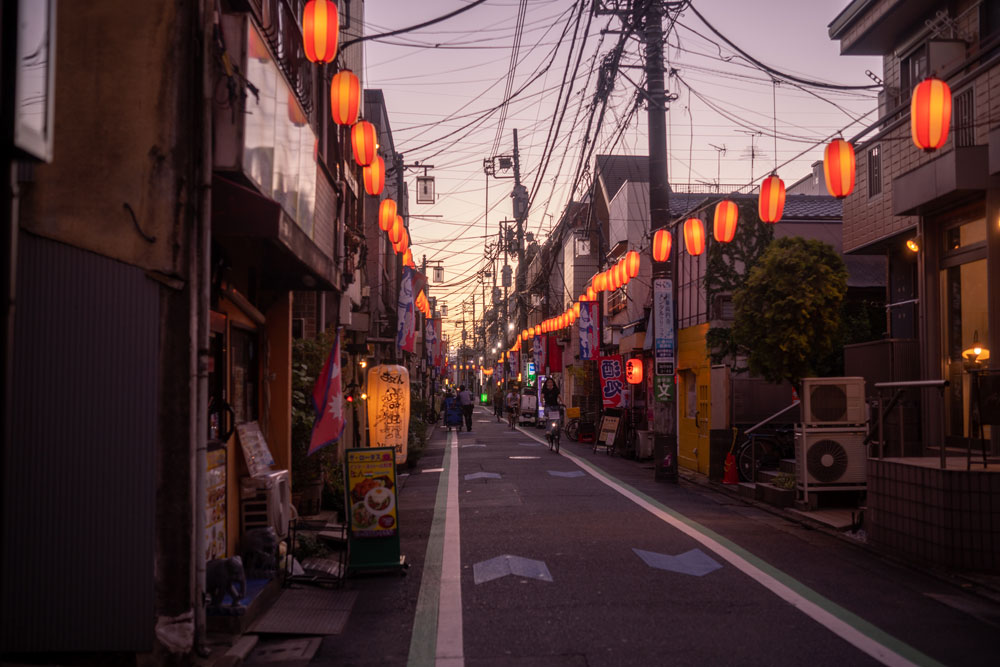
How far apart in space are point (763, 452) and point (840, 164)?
9455 mm

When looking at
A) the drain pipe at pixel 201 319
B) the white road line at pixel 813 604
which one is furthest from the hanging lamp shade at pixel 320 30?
the white road line at pixel 813 604

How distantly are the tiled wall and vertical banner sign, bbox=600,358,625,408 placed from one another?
1797 centimetres

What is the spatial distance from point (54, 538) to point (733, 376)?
1957 cm

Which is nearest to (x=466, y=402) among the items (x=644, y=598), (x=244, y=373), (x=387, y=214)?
(x=387, y=214)

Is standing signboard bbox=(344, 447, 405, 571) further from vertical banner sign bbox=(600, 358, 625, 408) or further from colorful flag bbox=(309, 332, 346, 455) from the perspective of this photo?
vertical banner sign bbox=(600, 358, 625, 408)

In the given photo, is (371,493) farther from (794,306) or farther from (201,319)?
(794,306)

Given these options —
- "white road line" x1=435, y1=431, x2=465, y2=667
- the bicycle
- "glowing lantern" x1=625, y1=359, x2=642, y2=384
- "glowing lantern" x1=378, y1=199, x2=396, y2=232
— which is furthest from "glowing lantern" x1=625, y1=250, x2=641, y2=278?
"white road line" x1=435, y1=431, x2=465, y2=667

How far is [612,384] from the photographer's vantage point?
29.1 metres

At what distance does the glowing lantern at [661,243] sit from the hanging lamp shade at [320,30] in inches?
415

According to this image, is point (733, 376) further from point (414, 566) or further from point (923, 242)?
point (414, 566)

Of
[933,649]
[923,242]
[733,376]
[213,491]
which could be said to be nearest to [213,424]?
[213,491]

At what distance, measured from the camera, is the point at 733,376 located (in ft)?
76.3

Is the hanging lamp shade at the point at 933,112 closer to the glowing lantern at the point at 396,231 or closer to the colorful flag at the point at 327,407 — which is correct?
the colorful flag at the point at 327,407

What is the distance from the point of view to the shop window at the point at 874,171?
1772cm
